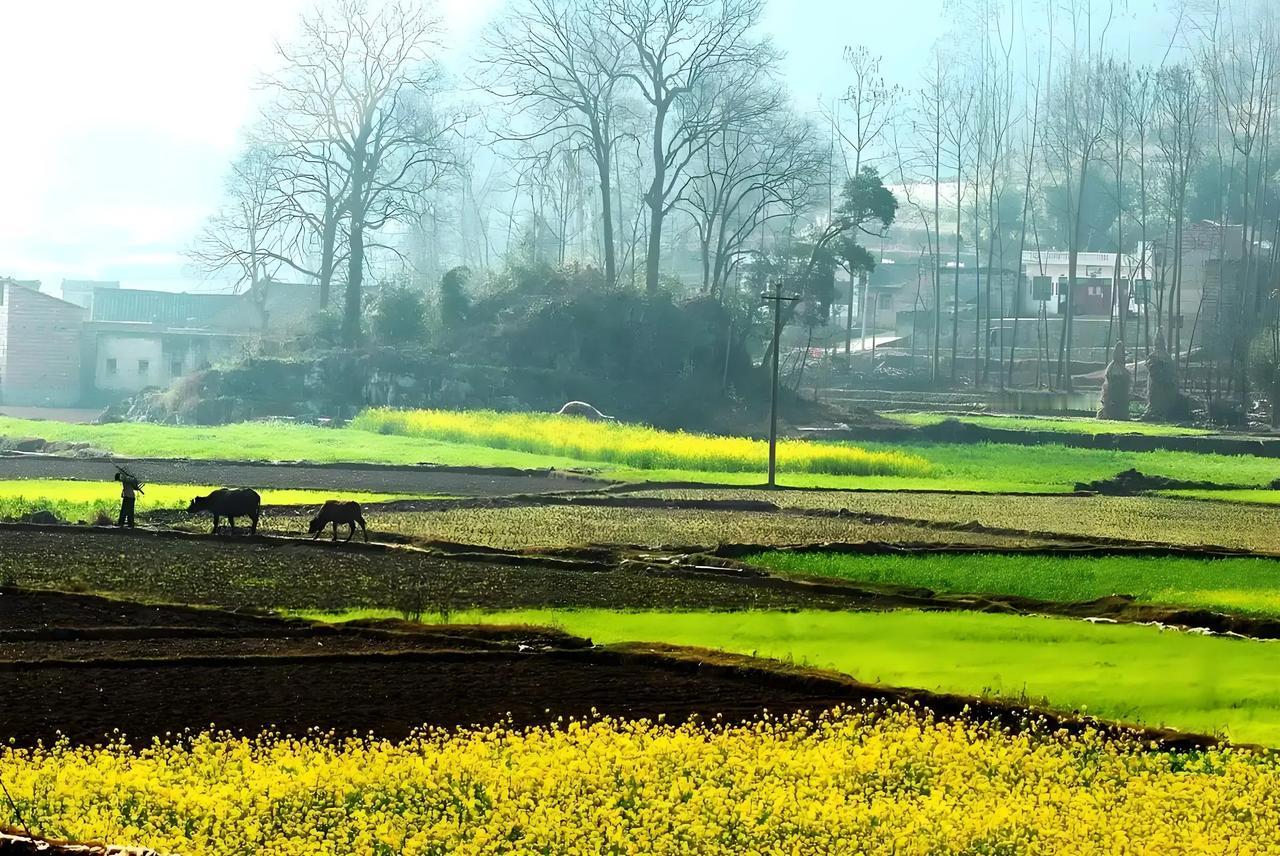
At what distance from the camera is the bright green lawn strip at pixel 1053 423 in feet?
206

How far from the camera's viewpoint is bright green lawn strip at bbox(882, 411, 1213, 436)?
206 feet

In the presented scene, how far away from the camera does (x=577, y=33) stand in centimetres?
8112

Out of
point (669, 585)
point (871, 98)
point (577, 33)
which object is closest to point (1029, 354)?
point (871, 98)

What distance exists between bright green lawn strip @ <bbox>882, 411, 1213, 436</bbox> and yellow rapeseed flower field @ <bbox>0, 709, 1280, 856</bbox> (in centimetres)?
4898

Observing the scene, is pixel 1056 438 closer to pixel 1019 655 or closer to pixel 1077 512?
pixel 1077 512

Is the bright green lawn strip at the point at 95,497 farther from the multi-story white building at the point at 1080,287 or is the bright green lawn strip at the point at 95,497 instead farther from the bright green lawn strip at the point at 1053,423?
the multi-story white building at the point at 1080,287

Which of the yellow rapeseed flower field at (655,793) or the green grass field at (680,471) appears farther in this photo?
the green grass field at (680,471)

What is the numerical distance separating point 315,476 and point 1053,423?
123ft

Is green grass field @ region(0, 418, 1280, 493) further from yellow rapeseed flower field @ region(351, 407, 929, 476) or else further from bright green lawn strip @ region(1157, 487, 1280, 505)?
bright green lawn strip @ region(1157, 487, 1280, 505)

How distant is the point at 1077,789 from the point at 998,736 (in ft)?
4.61

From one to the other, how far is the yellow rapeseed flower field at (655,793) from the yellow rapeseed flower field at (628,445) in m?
32.8

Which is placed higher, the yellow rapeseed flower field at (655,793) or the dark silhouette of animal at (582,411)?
the dark silhouette of animal at (582,411)

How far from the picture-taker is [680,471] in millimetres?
44156

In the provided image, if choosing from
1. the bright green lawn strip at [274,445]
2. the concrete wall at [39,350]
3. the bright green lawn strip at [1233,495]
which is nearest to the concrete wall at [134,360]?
the concrete wall at [39,350]
